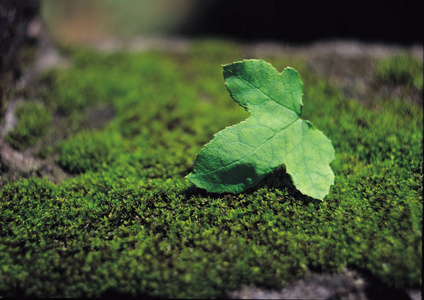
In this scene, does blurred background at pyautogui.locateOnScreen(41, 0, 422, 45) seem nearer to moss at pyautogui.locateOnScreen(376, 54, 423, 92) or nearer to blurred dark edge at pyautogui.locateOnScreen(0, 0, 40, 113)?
blurred dark edge at pyautogui.locateOnScreen(0, 0, 40, 113)

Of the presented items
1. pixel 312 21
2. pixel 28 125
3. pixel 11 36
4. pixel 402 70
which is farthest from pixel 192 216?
pixel 312 21

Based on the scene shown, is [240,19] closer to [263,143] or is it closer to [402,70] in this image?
[402,70]

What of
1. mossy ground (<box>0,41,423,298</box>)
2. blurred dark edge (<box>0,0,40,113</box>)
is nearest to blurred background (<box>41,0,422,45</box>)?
blurred dark edge (<box>0,0,40,113</box>)

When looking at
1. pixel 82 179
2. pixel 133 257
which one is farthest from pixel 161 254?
pixel 82 179

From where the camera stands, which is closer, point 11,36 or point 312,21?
point 11,36

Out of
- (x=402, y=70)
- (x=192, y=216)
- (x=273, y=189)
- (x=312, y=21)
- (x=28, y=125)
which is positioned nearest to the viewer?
(x=192, y=216)

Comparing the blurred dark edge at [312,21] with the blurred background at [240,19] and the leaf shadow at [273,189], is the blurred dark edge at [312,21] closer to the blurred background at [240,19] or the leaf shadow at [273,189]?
the blurred background at [240,19]
